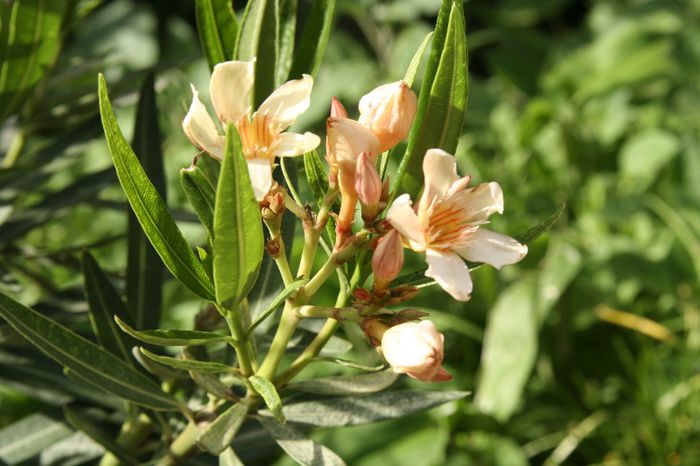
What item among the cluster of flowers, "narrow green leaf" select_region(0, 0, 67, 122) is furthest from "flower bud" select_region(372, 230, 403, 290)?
"narrow green leaf" select_region(0, 0, 67, 122)

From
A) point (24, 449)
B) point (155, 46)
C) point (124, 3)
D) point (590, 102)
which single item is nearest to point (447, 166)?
point (24, 449)

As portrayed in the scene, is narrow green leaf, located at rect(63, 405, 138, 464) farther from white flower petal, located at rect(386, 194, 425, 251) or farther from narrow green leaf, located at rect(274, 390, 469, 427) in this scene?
white flower petal, located at rect(386, 194, 425, 251)

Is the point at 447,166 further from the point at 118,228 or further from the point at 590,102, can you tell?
the point at 590,102

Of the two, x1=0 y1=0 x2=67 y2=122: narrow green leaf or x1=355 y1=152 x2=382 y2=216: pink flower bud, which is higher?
x1=0 y1=0 x2=67 y2=122: narrow green leaf

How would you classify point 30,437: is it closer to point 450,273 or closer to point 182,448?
point 182,448

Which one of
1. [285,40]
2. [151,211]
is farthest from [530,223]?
[151,211]
